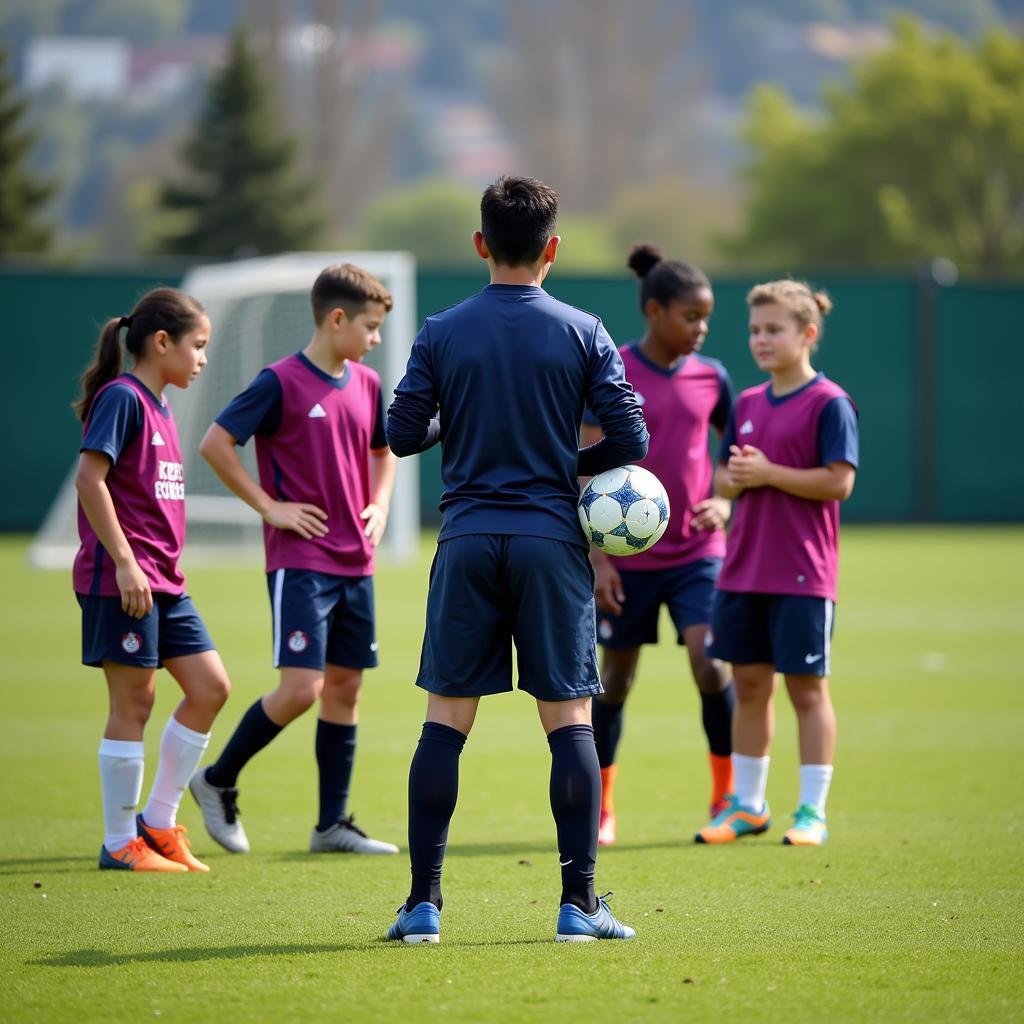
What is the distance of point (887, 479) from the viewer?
25.8 m

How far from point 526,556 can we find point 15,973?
1.78 meters

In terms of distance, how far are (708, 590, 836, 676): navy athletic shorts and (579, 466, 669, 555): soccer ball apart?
1442 millimetres

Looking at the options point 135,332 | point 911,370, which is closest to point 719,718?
point 135,332

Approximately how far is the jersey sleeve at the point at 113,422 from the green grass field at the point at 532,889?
148cm

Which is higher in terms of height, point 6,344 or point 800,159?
point 800,159

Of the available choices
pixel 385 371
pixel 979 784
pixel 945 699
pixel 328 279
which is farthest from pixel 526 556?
pixel 385 371

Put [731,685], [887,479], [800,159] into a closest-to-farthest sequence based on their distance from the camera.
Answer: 1. [731,685]
2. [887,479]
3. [800,159]

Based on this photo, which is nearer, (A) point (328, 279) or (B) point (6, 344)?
(A) point (328, 279)

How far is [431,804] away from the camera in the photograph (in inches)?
187

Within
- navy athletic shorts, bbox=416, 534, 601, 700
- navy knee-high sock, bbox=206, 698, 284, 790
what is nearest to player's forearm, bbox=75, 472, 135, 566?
navy knee-high sock, bbox=206, 698, 284, 790

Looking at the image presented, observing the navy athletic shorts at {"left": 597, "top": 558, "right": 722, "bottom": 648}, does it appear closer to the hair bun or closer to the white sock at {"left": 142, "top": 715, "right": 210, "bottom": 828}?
the hair bun

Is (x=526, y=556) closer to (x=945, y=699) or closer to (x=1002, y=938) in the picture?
(x=1002, y=938)

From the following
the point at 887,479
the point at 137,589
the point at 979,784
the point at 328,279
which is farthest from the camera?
the point at 887,479

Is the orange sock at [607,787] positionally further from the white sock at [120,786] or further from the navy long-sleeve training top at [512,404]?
the navy long-sleeve training top at [512,404]
